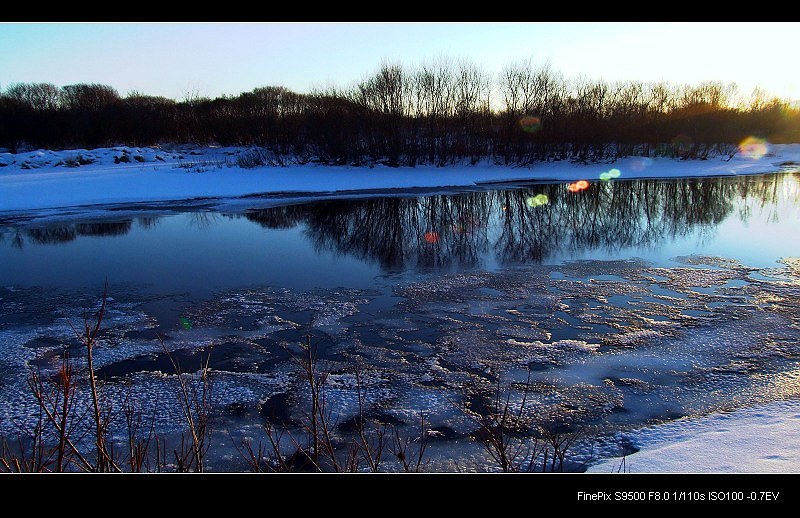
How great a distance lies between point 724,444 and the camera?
12.1 ft

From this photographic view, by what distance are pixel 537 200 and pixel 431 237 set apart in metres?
8.06

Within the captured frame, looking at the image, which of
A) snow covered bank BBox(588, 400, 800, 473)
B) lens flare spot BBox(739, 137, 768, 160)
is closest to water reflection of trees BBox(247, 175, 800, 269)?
snow covered bank BBox(588, 400, 800, 473)

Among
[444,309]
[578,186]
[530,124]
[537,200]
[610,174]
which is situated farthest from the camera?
[530,124]

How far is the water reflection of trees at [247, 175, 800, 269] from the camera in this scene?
11.2m

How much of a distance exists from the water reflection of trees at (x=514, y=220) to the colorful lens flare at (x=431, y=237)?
0.08 ft

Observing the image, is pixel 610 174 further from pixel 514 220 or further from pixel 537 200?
pixel 514 220

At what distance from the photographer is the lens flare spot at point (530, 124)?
108 ft

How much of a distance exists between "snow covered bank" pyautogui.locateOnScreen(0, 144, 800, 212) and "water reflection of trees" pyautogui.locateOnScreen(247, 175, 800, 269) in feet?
17.7

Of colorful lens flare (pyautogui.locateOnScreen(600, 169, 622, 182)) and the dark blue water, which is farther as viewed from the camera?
colorful lens flare (pyautogui.locateOnScreen(600, 169, 622, 182))

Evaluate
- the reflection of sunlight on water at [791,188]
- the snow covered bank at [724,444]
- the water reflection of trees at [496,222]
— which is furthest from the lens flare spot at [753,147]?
the snow covered bank at [724,444]

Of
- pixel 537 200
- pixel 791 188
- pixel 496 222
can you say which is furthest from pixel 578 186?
pixel 496 222

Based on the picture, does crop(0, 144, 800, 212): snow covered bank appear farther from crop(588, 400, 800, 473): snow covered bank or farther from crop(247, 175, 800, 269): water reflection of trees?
crop(588, 400, 800, 473): snow covered bank
